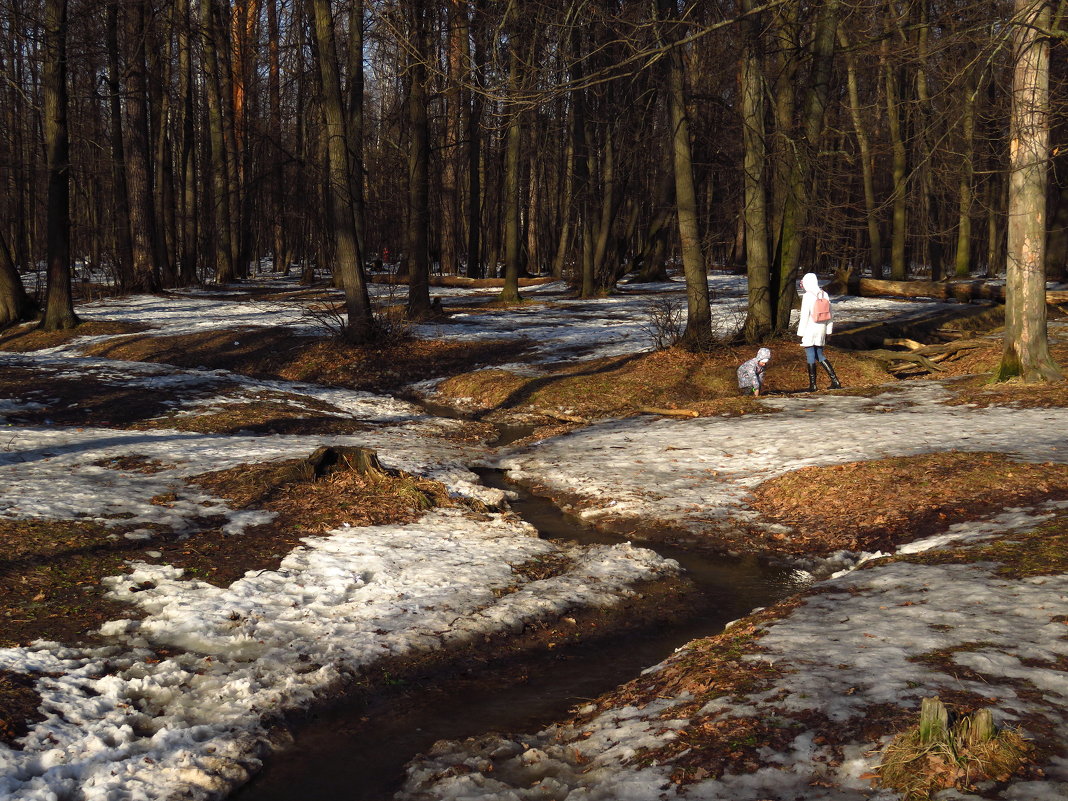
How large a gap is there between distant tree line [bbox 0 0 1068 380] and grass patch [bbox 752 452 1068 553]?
3.35m

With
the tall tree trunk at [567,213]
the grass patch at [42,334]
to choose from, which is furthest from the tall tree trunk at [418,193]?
the tall tree trunk at [567,213]

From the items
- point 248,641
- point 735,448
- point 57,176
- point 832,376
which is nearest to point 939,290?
point 832,376

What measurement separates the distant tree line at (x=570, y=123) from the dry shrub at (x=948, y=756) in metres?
6.51

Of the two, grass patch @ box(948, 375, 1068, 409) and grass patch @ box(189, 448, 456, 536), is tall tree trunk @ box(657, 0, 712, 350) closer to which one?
grass patch @ box(948, 375, 1068, 409)

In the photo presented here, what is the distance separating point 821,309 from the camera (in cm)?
1455

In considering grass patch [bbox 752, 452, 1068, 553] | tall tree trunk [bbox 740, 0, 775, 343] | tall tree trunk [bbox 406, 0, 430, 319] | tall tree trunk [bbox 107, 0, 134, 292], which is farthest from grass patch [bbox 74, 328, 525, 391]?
grass patch [bbox 752, 452, 1068, 553]

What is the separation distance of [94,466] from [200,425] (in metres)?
3.48

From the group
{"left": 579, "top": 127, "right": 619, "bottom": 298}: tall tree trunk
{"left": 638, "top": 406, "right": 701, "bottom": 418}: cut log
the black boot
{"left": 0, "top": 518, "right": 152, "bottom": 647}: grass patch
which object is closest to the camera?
{"left": 0, "top": 518, "right": 152, "bottom": 647}: grass patch

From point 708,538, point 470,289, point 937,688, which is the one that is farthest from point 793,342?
point 470,289

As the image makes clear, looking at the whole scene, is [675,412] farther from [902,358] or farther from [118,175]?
[118,175]

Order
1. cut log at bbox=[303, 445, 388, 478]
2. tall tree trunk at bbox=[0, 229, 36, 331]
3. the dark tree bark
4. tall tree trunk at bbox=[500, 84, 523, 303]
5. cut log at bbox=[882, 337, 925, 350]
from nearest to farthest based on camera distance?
cut log at bbox=[303, 445, 388, 478] → cut log at bbox=[882, 337, 925, 350] → tall tree trunk at bbox=[0, 229, 36, 331] → tall tree trunk at bbox=[500, 84, 523, 303] → the dark tree bark

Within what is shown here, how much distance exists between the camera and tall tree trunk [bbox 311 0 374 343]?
19484 millimetres

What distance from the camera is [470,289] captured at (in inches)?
1519

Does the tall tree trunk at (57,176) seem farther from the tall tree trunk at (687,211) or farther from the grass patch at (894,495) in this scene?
the grass patch at (894,495)
